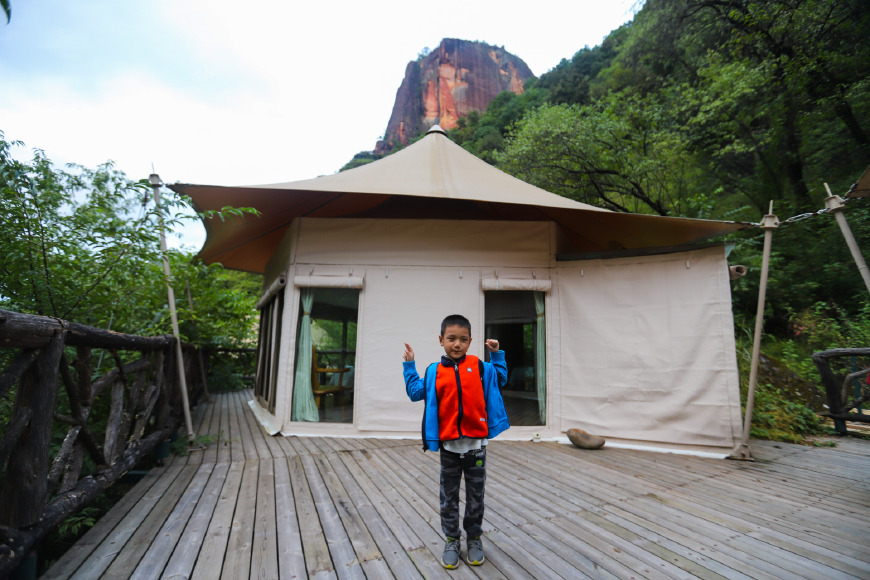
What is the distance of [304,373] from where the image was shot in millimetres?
4219

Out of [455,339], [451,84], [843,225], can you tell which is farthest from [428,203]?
[451,84]

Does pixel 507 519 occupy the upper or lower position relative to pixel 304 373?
lower

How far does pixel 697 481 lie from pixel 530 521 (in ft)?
5.12

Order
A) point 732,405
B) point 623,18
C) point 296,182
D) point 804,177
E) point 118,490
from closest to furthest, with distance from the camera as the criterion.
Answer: point 118,490, point 732,405, point 296,182, point 804,177, point 623,18

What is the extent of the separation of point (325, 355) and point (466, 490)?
2.96 m

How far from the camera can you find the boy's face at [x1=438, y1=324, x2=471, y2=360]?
5.64 ft

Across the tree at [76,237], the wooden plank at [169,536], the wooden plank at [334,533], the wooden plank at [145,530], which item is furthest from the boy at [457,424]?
the tree at [76,237]

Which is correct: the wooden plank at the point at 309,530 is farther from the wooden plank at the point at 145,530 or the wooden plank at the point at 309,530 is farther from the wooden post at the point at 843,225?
the wooden post at the point at 843,225

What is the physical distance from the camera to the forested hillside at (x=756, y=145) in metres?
6.92

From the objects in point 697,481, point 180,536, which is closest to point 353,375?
point 180,536

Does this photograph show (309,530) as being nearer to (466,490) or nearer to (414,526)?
(414,526)

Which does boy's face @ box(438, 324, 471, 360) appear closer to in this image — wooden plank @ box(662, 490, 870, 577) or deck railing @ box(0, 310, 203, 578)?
deck railing @ box(0, 310, 203, 578)

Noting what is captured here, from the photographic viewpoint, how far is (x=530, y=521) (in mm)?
2088

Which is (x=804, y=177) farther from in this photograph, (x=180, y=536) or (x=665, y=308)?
(x=180, y=536)
